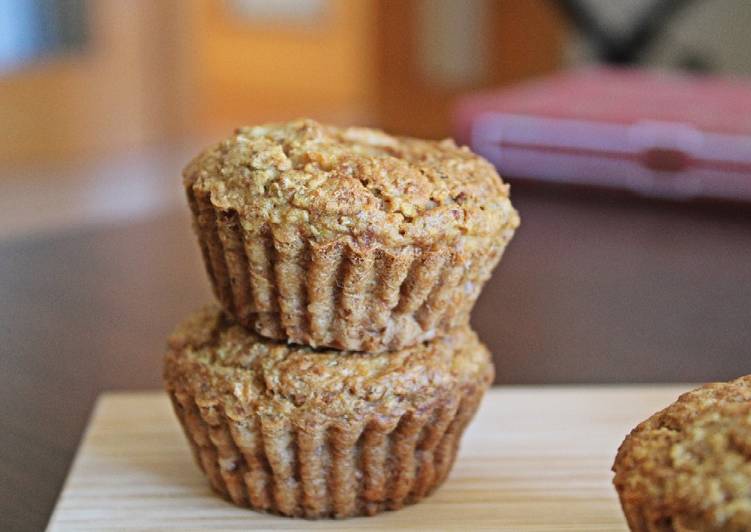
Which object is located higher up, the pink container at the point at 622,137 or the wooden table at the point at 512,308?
the pink container at the point at 622,137

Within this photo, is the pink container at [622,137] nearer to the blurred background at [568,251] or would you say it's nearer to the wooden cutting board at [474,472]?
the blurred background at [568,251]

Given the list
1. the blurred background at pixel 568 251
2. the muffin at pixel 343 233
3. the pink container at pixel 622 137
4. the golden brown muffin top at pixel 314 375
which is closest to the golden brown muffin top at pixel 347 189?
the muffin at pixel 343 233

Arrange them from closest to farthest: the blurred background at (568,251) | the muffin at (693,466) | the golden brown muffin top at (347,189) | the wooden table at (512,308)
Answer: the muffin at (693,466)
the golden brown muffin top at (347,189)
the wooden table at (512,308)
the blurred background at (568,251)

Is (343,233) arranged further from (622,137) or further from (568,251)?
(622,137)

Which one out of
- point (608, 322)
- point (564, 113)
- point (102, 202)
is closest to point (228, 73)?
point (102, 202)

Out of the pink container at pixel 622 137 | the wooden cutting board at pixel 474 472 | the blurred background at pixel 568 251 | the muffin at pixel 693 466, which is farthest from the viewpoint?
the pink container at pixel 622 137

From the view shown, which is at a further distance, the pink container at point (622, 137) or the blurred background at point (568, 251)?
the pink container at point (622, 137)

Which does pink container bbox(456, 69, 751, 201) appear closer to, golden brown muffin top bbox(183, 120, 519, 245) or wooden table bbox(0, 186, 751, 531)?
wooden table bbox(0, 186, 751, 531)
